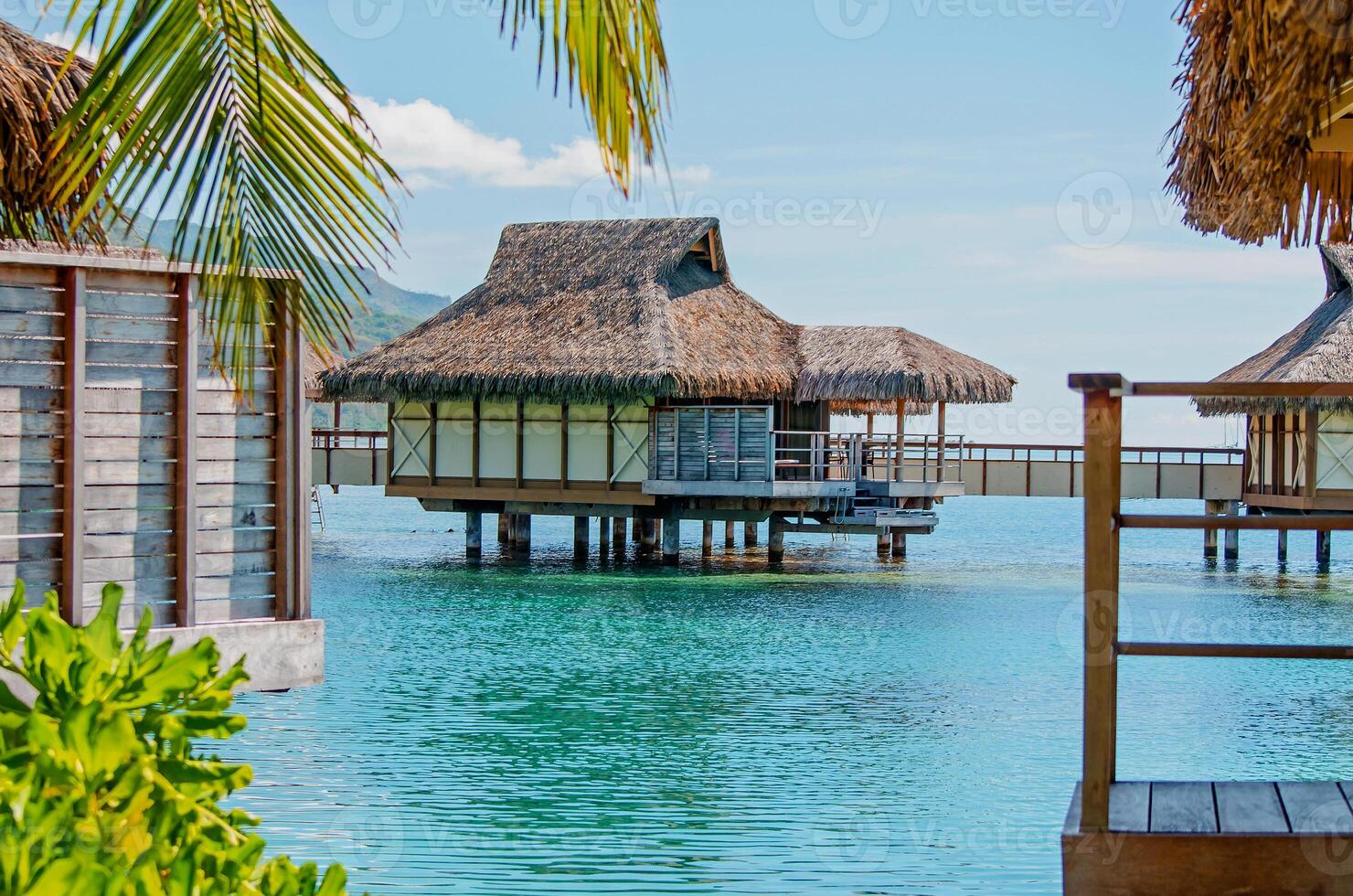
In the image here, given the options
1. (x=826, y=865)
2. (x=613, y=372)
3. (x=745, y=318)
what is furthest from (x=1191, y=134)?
(x=745, y=318)

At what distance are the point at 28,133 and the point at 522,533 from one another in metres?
20.9

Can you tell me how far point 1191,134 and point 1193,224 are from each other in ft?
2.94

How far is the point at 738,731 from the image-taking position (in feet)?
33.2

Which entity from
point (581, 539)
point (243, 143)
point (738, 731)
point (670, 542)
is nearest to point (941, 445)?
point (670, 542)

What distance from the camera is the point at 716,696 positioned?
1160cm

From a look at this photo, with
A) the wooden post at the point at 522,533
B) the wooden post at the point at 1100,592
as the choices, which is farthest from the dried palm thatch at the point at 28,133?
the wooden post at the point at 522,533

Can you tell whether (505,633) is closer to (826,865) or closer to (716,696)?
(716,696)

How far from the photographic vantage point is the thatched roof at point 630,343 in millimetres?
22344

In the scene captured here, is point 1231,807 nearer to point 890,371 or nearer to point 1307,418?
point 890,371

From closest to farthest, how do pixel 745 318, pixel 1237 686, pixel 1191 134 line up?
pixel 1191 134
pixel 1237 686
pixel 745 318

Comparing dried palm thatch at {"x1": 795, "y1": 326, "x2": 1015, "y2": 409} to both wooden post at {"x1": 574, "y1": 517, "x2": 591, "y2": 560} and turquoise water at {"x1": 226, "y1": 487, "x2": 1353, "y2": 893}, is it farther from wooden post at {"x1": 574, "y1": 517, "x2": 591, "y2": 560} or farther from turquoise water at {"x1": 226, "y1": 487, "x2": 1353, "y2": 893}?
wooden post at {"x1": 574, "y1": 517, "x2": 591, "y2": 560}

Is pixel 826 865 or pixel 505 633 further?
pixel 505 633

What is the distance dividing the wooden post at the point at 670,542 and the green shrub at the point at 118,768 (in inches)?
818

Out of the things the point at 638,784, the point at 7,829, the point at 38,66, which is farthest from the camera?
the point at 638,784
